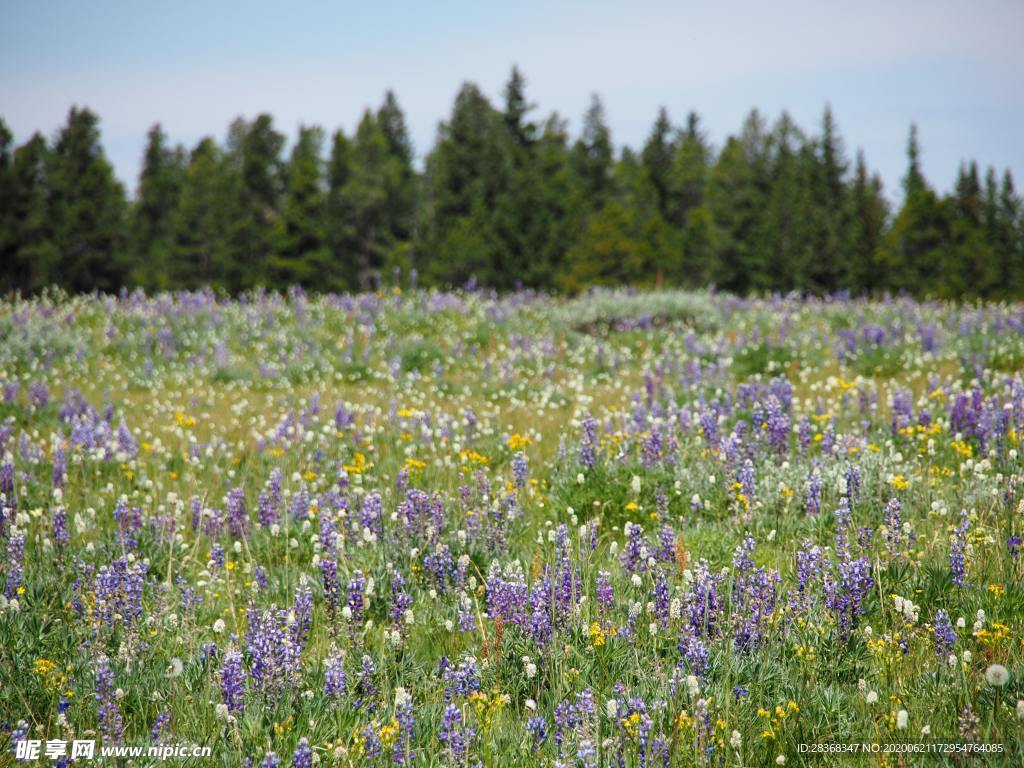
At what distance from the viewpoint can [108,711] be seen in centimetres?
288

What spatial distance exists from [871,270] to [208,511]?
52996mm

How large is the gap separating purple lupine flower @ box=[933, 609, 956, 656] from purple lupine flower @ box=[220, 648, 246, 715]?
304cm

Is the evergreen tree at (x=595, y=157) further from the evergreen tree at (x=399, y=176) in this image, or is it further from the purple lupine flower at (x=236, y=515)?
the purple lupine flower at (x=236, y=515)

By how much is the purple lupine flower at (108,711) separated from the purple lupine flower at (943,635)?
136 inches

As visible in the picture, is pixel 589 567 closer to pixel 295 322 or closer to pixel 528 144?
pixel 295 322

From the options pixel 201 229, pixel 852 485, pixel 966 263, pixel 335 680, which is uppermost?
pixel 201 229

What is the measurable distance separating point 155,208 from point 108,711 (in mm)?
57750

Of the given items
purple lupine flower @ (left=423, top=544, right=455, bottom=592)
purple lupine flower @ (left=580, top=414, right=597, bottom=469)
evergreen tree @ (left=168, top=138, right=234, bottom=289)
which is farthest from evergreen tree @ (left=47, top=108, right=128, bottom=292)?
purple lupine flower @ (left=423, top=544, right=455, bottom=592)

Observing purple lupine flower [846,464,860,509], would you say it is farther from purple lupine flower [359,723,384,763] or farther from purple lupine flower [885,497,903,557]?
purple lupine flower [359,723,384,763]

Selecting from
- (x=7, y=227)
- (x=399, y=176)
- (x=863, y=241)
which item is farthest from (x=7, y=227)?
(x=863, y=241)

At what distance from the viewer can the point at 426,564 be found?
4.48 m

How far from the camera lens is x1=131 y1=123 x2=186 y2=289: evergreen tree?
1928 inches

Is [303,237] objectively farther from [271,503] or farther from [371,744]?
[371,744]

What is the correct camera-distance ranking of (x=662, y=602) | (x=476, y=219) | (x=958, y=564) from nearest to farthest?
(x=662, y=602) < (x=958, y=564) < (x=476, y=219)
